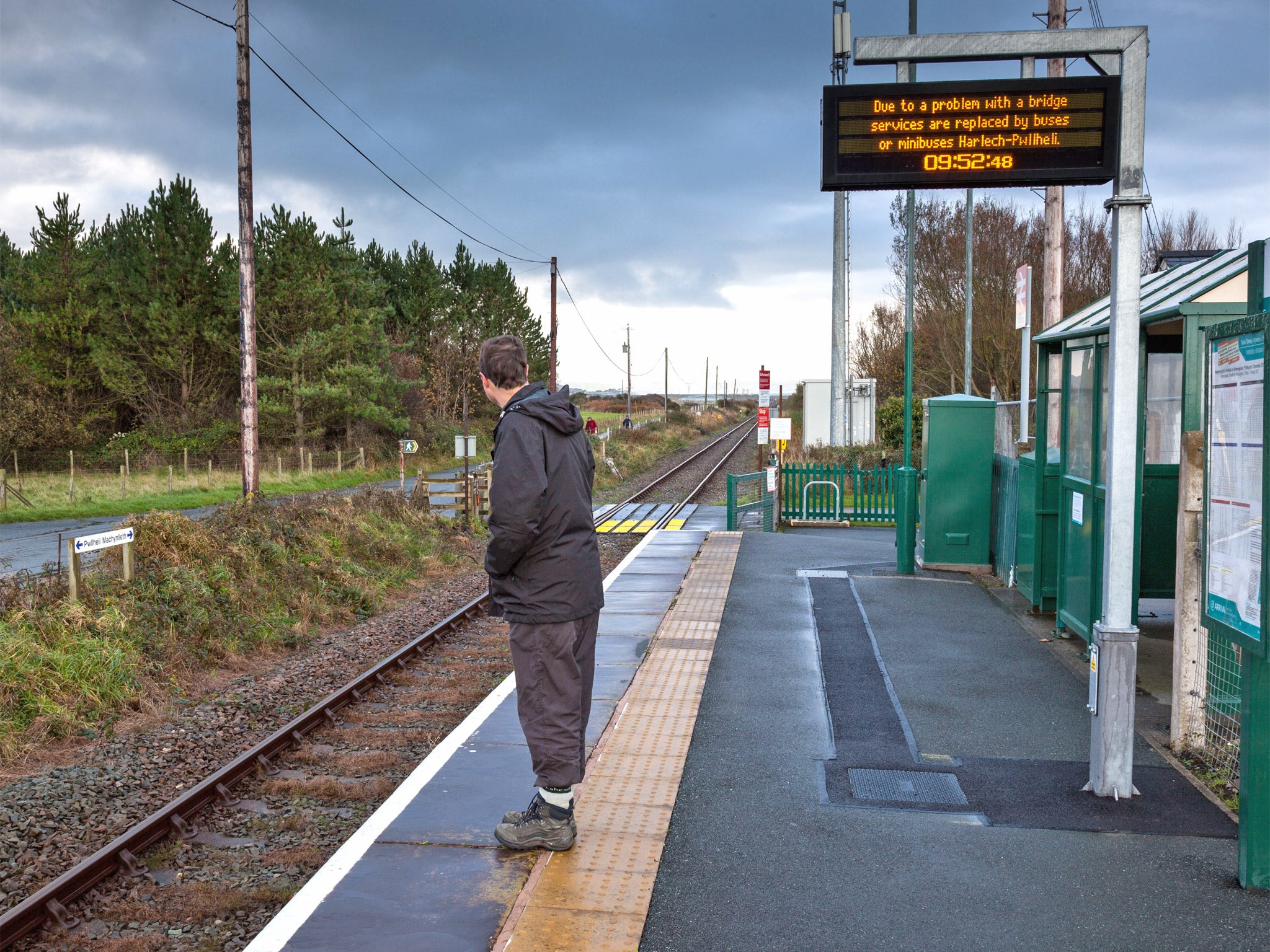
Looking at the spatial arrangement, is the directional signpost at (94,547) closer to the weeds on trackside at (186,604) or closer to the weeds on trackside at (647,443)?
the weeds on trackside at (186,604)

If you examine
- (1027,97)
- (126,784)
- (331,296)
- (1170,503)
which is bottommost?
(126,784)

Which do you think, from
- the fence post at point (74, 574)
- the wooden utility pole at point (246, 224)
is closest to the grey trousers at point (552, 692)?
the fence post at point (74, 574)

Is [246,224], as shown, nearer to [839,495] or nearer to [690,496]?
[839,495]

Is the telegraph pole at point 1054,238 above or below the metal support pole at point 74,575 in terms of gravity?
above

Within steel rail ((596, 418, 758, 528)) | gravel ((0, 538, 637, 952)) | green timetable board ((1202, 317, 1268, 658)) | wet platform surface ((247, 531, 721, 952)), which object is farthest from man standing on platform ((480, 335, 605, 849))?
steel rail ((596, 418, 758, 528))

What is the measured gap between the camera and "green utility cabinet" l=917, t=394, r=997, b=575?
1169 centimetres

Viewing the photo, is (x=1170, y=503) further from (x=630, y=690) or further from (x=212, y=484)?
(x=212, y=484)

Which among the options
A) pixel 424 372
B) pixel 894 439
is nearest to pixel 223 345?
pixel 424 372

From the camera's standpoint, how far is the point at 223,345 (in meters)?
39.2

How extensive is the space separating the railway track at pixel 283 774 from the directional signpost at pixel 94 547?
2.60 metres

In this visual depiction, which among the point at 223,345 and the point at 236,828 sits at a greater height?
the point at 223,345

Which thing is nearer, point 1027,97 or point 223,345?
point 1027,97

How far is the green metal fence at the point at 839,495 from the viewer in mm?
19219

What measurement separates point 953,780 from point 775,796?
3.28ft
